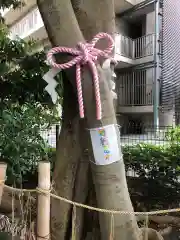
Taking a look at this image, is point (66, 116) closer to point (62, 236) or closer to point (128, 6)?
point (62, 236)

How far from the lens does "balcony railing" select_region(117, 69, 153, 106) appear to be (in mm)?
8211

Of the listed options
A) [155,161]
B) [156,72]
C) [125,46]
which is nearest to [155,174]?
[155,161]

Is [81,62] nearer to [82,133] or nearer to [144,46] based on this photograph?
[82,133]

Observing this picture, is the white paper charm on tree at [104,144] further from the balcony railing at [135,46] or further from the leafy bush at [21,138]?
the balcony railing at [135,46]

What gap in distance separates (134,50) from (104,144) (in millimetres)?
8144

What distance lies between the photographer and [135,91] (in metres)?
8.74

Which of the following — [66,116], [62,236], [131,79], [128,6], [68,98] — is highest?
[128,6]

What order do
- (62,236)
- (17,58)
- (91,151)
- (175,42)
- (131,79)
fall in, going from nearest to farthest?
(91,151) < (62,236) < (17,58) < (175,42) < (131,79)

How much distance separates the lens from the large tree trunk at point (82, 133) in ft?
4.09

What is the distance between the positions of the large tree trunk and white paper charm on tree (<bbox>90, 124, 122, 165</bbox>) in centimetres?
3

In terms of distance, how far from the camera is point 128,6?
27.6 feet

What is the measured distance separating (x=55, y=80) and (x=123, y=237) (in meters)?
0.85

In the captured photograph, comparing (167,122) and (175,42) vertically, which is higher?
(175,42)

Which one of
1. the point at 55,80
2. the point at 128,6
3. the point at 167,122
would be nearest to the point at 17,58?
the point at 55,80
